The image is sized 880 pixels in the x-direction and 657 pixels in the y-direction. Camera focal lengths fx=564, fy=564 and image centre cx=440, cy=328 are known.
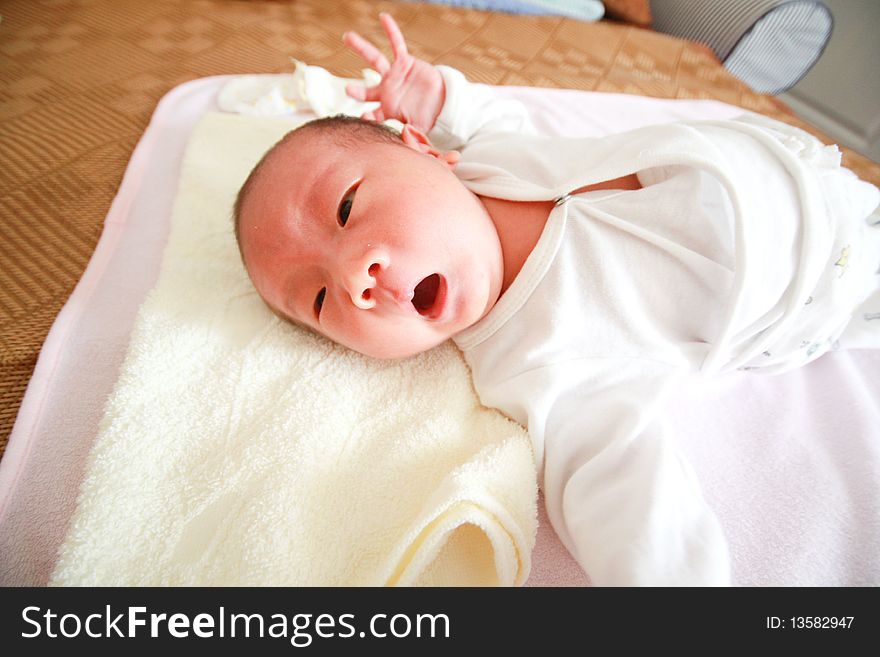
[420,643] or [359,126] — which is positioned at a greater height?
[359,126]

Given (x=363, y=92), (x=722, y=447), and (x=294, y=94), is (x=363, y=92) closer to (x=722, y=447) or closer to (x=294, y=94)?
(x=294, y=94)

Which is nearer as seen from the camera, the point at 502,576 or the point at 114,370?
the point at 502,576

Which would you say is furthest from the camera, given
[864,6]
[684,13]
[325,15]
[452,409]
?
[684,13]

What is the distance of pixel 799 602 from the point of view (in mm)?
705

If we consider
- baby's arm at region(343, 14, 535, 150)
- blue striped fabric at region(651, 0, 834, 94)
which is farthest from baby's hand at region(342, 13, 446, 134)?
blue striped fabric at region(651, 0, 834, 94)

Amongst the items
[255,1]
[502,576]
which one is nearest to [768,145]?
[502,576]

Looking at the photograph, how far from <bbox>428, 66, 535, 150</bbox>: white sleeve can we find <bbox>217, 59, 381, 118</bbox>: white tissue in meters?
0.16

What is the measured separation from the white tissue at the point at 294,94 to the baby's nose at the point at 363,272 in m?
0.64

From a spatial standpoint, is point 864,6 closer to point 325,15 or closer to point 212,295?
point 325,15

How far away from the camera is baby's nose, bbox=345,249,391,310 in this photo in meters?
0.71

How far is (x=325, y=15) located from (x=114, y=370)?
49.2 inches

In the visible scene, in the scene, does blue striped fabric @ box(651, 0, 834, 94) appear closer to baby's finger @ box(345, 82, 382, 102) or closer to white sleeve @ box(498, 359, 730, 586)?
baby's finger @ box(345, 82, 382, 102)

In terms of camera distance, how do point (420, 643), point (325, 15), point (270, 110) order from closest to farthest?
point (420, 643) → point (270, 110) → point (325, 15)

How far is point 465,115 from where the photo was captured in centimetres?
120
